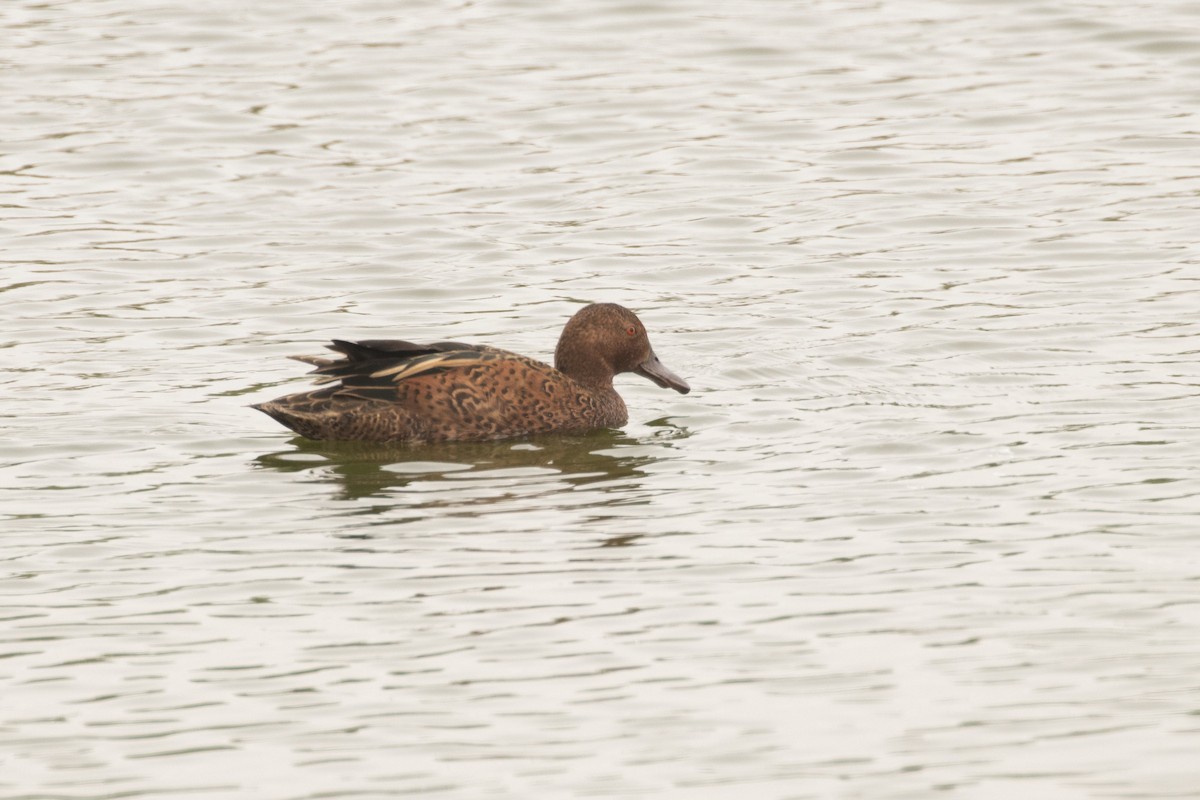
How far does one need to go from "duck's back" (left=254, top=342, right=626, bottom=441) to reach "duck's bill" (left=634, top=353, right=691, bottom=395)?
2.46 ft

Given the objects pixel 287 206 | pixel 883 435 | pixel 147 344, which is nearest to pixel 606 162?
pixel 287 206

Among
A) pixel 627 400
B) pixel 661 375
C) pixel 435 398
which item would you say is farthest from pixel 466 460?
pixel 627 400

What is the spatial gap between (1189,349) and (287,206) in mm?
7876

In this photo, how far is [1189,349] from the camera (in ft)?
44.4

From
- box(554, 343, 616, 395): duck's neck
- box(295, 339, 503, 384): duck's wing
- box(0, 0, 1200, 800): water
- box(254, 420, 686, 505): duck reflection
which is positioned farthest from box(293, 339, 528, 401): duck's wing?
box(554, 343, 616, 395): duck's neck

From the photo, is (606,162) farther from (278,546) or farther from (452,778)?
(452,778)

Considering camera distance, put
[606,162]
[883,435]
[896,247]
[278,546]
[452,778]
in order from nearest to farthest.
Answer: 1. [452,778]
2. [278,546]
3. [883,435]
4. [896,247]
5. [606,162]

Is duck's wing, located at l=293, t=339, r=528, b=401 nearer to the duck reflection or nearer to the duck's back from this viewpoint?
the duck's back

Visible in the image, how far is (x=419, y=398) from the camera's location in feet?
40.3

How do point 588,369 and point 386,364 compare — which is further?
point 588,369

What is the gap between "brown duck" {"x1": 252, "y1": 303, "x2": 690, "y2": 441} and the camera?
1221 centimetres

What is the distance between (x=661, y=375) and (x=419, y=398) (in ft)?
5.16

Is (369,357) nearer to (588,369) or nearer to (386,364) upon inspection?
(386,364)

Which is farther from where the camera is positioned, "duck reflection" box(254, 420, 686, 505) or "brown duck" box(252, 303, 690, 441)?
"brown duck" box(252, 303, 690, 441)
